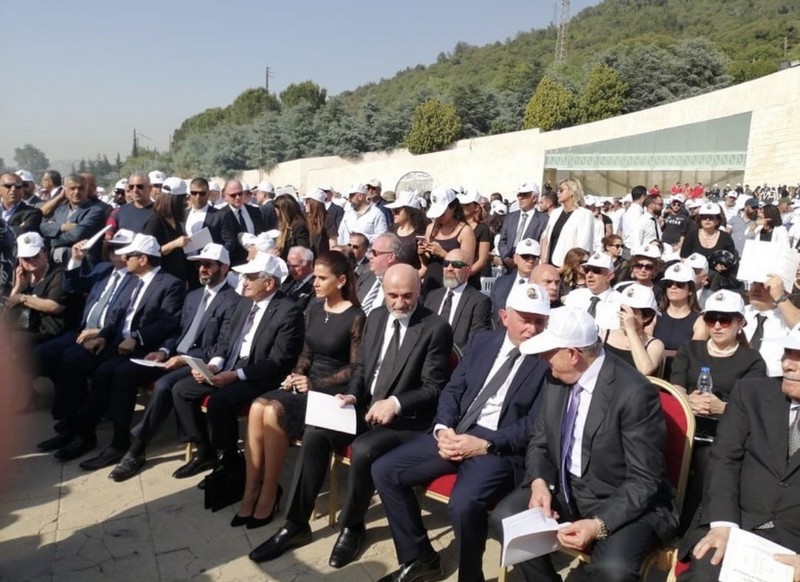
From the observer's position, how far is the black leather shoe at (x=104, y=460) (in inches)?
185

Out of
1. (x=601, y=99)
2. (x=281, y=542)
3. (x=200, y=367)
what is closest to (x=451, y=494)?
(x=281, y=542)

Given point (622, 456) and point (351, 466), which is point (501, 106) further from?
point (622, 456)

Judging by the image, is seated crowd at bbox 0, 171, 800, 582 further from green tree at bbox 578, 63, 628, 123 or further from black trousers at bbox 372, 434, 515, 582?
green tree at bbox 578, 63, 628, 123

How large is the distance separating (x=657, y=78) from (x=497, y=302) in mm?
40675

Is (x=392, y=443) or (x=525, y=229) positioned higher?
(x=525, y=229)

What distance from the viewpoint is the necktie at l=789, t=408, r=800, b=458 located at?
8.66 ft

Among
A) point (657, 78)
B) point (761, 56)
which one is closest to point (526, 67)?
point (657, 78)

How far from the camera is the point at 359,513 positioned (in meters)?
3.62

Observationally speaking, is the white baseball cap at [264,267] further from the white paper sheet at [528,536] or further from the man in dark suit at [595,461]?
the white paper sheet at [528,536]

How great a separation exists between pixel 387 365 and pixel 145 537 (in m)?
1.74

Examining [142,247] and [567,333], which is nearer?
[567,333]

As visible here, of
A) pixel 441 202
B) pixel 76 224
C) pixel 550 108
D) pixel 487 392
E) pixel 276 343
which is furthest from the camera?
pixel 550 108

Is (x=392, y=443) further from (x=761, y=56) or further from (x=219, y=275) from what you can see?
(x=761, y=56)

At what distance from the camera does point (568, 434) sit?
118 inches
